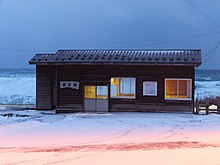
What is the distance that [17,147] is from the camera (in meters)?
13.3

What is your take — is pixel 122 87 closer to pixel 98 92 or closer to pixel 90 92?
pixel 98 92

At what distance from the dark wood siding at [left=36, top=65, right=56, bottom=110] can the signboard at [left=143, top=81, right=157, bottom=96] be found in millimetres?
6953

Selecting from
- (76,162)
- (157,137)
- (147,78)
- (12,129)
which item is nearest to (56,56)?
(147,78)

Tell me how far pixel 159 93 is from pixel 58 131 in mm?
8325

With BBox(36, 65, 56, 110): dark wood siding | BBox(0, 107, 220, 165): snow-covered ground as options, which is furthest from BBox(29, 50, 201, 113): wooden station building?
BBox(36, 65, 56, 110): dark wood siding

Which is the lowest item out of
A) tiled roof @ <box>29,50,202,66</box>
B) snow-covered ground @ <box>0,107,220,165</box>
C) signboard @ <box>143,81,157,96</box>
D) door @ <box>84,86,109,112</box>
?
snow-covered ground @ <box>0,107,220,165</box>

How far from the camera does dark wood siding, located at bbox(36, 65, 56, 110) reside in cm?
2655

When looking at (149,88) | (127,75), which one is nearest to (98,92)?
(127,75)

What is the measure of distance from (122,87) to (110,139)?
9131mm

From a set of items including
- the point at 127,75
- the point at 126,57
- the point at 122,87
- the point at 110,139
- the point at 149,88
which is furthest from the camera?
the point at 126,57

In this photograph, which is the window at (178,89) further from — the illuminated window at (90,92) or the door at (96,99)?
the illuminated window at (90,92)

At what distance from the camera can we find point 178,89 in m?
23.1

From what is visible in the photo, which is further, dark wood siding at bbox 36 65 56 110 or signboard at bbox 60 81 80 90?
dark wood siding at bbox 36 65 56 110

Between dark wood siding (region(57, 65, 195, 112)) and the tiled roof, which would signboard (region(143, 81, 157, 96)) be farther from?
the tiled roof
